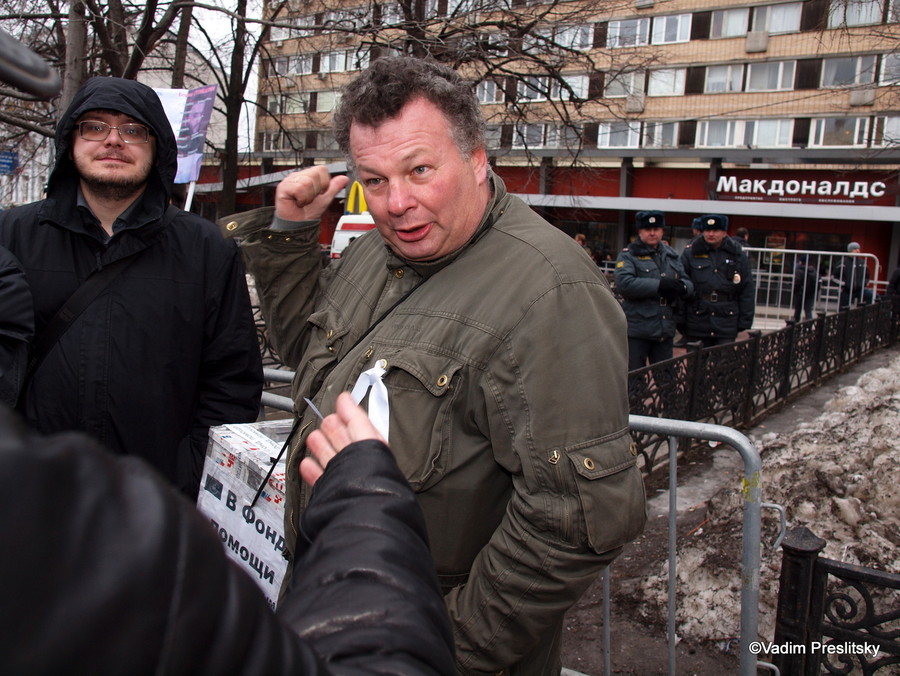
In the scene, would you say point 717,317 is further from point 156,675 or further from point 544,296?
point 156,675

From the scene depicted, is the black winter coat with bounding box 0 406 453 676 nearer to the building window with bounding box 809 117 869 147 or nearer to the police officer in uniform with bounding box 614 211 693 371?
the police officer in uniform with bounding box 614 211 693 371

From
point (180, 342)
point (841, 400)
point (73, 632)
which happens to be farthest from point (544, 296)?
point (841, 400)

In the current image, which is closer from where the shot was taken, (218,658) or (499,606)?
(218,658)

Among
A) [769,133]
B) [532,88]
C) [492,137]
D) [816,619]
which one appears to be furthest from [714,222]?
[769,133]

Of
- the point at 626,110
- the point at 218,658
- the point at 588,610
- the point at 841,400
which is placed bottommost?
the point at 588,610

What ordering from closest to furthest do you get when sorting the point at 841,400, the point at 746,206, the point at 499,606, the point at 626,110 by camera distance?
1. the point at 499,606
2. the point at 841,400
3. the point at 746,206
4. the point at 626,110

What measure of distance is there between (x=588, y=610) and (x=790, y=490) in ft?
4.64

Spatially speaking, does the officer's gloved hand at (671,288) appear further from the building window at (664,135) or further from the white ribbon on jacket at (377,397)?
the building window at (664,135)

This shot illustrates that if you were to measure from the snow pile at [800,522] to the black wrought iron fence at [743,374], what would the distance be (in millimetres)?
989

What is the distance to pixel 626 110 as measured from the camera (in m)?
32.0

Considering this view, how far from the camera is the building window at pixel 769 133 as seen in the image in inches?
1177

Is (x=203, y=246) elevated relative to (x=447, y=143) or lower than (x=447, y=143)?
lower

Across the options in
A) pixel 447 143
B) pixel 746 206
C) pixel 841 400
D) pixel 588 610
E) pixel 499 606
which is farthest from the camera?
pixel 746 206

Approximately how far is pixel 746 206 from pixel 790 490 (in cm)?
2644
